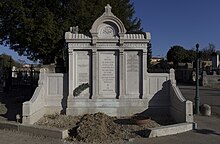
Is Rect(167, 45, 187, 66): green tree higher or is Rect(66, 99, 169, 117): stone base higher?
Rect(167, 45, 187, 66): green tree

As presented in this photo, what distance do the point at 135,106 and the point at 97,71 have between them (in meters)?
2.23

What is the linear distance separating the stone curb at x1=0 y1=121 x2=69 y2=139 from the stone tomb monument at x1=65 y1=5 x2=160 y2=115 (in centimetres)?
334

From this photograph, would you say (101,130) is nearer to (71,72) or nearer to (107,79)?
(107,79)

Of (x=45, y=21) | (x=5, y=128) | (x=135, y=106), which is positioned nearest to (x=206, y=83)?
Result: (x=45, y=21)

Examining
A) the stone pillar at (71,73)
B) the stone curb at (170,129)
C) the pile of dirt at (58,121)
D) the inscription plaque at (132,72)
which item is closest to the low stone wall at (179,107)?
the stone curb at (170,129)

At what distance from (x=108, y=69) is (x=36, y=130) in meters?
4.91

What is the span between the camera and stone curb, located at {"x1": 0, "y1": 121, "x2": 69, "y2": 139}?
10.3 meters

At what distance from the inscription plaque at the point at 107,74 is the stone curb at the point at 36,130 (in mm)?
4398

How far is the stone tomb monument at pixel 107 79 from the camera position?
1450cm

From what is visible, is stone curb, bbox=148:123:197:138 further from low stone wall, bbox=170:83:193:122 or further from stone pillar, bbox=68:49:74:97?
stone pillar, bbox=68:49:74:97

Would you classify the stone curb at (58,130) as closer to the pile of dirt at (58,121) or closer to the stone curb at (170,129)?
the stone curb at (170,129)

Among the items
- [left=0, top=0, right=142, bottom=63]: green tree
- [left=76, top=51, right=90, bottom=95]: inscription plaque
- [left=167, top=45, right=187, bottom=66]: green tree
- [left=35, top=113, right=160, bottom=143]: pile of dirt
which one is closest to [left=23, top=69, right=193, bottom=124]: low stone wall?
[left=76, top=51, right=90, bottom=95]: inscription plaque

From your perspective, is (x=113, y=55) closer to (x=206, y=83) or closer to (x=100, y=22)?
(x=100, y=22)

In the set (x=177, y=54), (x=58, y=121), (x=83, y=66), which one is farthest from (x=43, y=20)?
(x=177, y=54)
